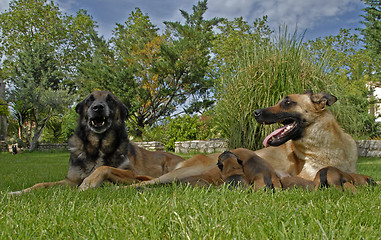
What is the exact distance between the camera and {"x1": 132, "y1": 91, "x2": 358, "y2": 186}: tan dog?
12.1 ft

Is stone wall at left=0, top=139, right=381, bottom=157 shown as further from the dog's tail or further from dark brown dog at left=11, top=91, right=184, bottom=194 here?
the dog's tail

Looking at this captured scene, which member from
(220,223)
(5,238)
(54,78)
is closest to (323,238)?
(220,223)

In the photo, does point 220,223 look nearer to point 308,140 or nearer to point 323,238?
point 323,238

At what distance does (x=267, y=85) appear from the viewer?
237 inches

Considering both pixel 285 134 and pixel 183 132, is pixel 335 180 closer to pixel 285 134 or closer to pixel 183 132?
pixel 285 134

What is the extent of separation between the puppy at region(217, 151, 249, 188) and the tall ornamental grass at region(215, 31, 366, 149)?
2502mm

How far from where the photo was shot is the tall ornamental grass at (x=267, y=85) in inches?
235

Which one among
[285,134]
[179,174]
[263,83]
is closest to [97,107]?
[179,174]

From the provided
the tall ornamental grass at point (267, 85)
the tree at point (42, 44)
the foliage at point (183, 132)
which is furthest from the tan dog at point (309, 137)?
the tree at point (42, 44)

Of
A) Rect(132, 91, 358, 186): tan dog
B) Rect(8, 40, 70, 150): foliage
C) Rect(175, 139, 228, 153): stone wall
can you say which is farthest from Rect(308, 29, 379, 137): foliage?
Rect(8, 40, 70, 150): foliage

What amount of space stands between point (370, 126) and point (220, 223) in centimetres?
1527

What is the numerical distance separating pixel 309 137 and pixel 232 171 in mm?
1154

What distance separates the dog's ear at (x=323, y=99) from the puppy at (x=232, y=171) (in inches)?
49.9

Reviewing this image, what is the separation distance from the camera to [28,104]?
24.3 metres
